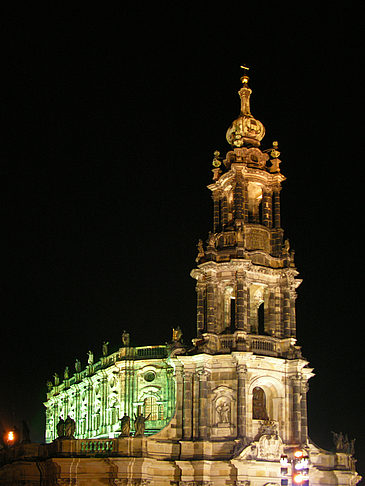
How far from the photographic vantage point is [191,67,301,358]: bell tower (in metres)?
60.2

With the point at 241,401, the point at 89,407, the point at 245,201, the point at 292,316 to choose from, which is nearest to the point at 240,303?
the point at 292,316

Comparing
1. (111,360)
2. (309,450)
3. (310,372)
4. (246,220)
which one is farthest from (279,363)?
(111,360)

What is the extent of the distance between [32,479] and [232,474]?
44.4 ft

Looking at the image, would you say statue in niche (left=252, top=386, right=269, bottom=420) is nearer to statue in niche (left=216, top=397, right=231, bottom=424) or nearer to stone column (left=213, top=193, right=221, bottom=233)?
statue in niche (left=216, top=397, right=231, bottom=424)

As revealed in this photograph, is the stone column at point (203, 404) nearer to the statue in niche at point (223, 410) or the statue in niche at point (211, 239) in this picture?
the statue in niche at point (223, 410)

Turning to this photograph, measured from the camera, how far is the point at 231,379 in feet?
193

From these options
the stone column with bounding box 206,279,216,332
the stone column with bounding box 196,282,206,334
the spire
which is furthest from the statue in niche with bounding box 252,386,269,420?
the spire

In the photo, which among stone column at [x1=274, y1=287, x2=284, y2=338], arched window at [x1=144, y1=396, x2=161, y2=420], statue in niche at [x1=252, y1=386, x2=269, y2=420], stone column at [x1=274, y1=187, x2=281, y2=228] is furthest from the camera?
arched window at [x1=144, y1=396, x2=161, y2=420]

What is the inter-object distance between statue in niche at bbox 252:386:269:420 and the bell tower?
2.90 meters

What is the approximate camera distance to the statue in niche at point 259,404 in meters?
59.7

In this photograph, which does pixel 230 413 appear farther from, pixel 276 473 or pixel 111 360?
pixel 111 360

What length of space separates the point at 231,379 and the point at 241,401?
2118mm

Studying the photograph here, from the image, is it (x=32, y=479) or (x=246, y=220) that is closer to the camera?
(x=32, y=479)

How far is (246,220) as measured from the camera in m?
63.6
